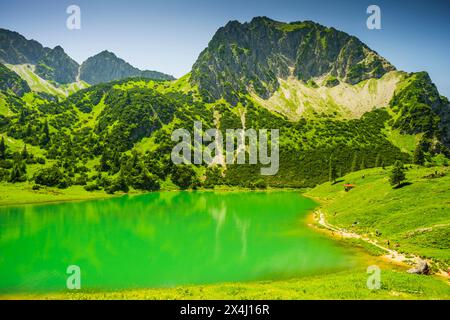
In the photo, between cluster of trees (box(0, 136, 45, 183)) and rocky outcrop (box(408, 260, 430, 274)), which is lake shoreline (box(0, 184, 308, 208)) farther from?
rocky outcrop (box(408, 260, 430, 274))

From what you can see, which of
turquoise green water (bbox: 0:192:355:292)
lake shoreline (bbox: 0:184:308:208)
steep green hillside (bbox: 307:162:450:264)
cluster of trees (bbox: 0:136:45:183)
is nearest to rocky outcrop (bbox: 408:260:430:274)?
steep green hillside (bbox: 307:162:450:264)

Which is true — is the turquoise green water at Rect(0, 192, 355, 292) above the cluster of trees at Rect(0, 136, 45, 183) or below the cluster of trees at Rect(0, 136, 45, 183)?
below

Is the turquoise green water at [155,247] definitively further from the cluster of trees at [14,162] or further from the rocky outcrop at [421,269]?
A: the cluster of trees at [14,162]

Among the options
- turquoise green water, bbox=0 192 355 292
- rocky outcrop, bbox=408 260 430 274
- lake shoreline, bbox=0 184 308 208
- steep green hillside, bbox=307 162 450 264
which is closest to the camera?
rocky outcrop, bbox=408 260 430 274

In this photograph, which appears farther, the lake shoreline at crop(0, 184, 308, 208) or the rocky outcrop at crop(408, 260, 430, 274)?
the lake shoreline at crop(0, 184, 308, 208)

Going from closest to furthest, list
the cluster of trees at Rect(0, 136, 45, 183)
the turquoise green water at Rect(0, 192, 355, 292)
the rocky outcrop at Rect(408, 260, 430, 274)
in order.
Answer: the rocky outcrop at Rect(408, 260, 430, 274), the turquoise green water at Rect(0, 192, 355, 292), the cluster of trees at Rect(0, 136, 45, 183)
